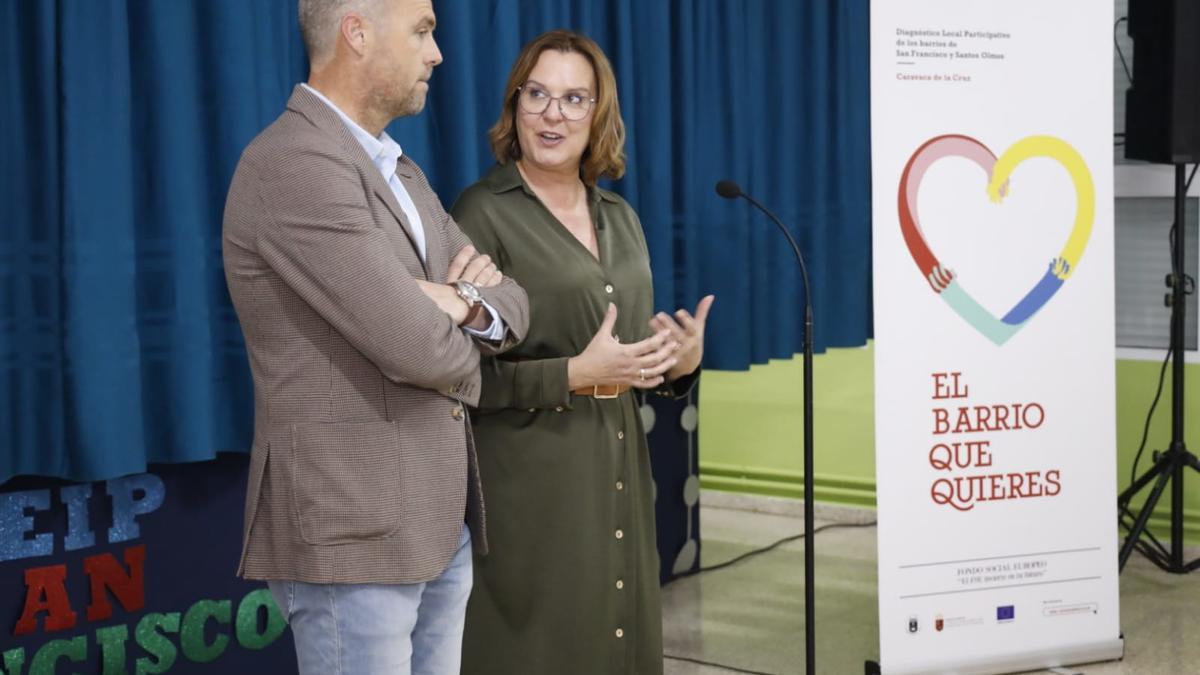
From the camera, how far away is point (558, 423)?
7.67 feet

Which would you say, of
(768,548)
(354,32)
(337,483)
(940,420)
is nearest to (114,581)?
(337,483)

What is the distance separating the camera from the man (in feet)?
5.17

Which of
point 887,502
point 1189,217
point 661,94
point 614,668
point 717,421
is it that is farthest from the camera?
point 717,421

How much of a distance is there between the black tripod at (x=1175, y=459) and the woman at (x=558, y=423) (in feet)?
6.80

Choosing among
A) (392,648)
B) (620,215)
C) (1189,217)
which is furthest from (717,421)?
(392,648)

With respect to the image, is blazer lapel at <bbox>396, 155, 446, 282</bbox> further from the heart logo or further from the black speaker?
the black speaker

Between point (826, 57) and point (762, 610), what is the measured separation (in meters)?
1.65

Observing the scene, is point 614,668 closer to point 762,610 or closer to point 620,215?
point 620,215

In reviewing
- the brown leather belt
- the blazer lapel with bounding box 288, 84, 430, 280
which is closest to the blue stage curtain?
the brown leather belt

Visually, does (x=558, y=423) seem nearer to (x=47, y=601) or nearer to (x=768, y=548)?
(x=47, y=601)

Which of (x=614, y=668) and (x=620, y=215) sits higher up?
(x=620, y=215)

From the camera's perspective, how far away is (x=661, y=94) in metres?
3.55

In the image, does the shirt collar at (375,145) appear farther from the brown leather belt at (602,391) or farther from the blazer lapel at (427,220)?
the brown leather belt at (602,391)

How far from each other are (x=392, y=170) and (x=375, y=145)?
6cm
